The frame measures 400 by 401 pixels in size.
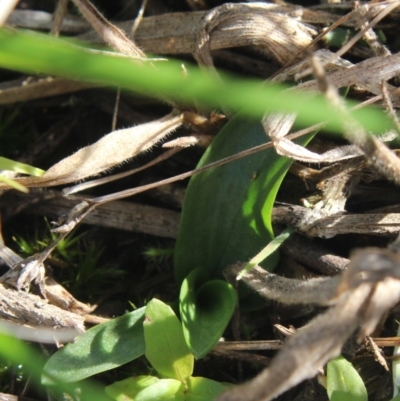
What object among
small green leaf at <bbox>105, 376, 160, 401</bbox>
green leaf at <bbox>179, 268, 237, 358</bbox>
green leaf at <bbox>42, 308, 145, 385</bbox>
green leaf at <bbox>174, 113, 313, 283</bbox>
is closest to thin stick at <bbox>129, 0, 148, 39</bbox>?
green leaf at <bbox>174, 113, 313, 283</bbox>

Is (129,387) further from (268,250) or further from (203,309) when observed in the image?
(268,250)

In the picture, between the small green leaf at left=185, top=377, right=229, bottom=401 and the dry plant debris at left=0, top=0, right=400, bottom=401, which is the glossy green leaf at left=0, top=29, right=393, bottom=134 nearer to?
the dry plant debris at left=0, top=0, right=400, bottom=401

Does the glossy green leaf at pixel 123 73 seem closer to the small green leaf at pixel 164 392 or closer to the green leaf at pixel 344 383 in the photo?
the green leaf at pixel 344 383

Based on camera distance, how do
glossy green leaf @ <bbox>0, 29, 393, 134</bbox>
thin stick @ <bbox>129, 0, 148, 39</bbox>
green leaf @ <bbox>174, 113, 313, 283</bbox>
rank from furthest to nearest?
thin stick @ <bbox>129, 0, 148, 39</bbox> → green leaf @ <bbox>174, 113, 313, 283</bbox> → glossy green leaf @ <bbox>0, 29, 393, 134</bbox>

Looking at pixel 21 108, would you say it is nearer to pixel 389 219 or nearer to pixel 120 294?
pixel 120 294

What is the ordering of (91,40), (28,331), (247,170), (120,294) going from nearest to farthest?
1. (28,331)
2. (247,170)
3. (120,294)
4. (91,40)

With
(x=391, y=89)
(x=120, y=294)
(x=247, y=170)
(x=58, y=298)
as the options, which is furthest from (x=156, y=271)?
(x=391, y=89)
